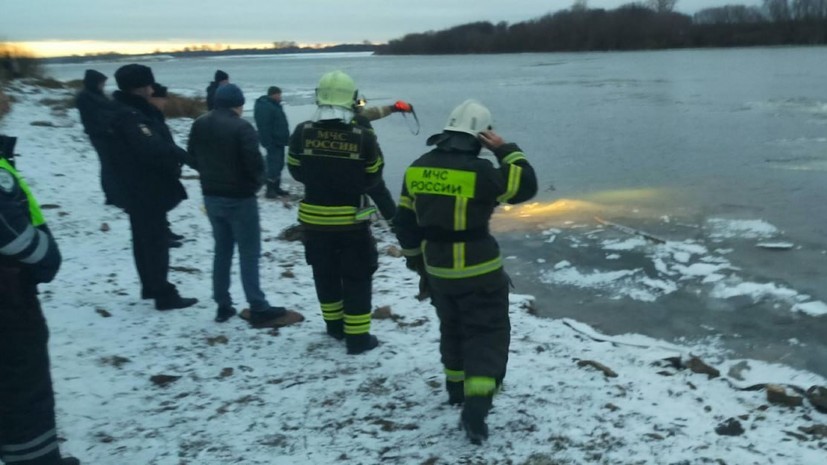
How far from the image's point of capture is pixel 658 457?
13.5ft

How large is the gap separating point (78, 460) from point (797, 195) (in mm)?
10952

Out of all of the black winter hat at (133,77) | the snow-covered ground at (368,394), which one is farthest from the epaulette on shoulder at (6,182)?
the black winter hat at (133,77)

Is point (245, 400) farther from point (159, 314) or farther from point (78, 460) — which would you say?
point (159, 314)

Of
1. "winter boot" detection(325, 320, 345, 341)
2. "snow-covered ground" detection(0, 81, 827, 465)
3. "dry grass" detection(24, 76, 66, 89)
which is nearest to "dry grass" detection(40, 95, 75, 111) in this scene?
"dry grass" detection(24, 76, 66, 89)

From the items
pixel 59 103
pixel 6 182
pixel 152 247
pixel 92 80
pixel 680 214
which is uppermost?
pixel 92 80

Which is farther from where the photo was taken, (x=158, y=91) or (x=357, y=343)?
(x=158, y=91)

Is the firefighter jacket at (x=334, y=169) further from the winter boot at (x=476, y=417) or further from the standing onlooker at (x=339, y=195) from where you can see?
the winter boot at (x=476, y=417)

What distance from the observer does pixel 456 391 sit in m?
4.56

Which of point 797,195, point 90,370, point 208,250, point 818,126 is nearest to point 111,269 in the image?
point 208,250

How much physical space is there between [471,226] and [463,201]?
0.52ft

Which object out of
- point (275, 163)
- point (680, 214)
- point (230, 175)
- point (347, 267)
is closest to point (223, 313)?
point (230, 175)

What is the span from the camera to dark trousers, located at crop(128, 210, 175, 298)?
19.3 feet

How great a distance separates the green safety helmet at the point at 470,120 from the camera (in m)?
4.05

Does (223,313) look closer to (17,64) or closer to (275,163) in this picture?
(275,163)
